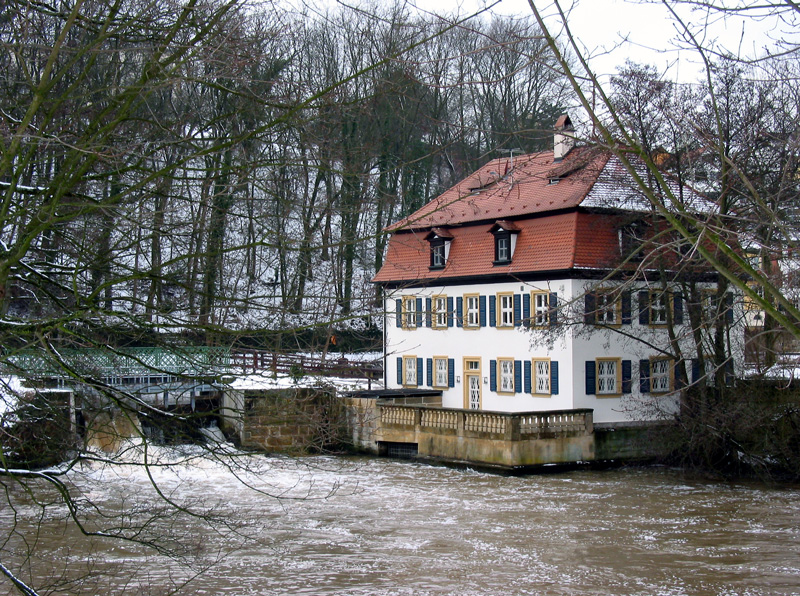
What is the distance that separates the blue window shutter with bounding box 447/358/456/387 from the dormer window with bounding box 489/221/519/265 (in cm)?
346

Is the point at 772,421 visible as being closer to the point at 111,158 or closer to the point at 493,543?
the point at 493,543

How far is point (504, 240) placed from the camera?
28750 millimetres

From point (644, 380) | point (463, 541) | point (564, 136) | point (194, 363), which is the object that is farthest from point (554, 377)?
point (564, 136)

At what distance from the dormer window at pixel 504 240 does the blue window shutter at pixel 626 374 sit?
4.44 metres

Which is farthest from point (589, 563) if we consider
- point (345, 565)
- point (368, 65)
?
point (368, 65)

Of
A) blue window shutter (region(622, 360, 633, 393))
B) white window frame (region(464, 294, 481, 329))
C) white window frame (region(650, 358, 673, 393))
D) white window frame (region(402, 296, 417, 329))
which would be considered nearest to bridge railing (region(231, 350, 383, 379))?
white window frame (region(402, 296, 417, 329))

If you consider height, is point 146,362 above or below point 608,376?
below

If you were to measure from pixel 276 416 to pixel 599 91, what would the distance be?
3203 mm

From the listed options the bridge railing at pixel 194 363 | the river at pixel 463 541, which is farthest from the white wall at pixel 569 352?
the bridge railing at pixel 194 363

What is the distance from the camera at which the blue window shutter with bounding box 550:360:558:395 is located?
86.8 ft

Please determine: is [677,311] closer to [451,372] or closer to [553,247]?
[553,247]

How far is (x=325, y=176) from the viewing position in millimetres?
5395

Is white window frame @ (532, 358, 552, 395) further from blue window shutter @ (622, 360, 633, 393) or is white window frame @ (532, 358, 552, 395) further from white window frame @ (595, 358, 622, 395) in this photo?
blue window shutter @ (622, 360, 633, 393)

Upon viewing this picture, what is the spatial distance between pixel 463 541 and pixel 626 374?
12.4 metres
